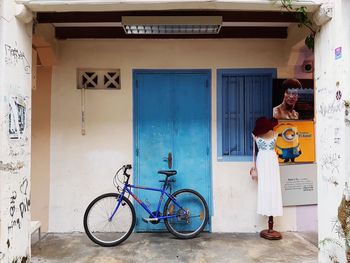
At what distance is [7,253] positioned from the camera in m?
2.89

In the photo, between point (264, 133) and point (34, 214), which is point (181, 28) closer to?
point (264, 133)

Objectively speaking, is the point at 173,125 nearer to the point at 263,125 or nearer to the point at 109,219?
the point at 263,125

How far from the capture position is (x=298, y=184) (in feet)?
14.7

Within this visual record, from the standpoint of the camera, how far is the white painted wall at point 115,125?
4445mm

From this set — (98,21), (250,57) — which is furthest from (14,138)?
(250,57)

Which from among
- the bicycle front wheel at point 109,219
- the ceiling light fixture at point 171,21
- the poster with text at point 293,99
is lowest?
the bicycle front wheel at point 109,219

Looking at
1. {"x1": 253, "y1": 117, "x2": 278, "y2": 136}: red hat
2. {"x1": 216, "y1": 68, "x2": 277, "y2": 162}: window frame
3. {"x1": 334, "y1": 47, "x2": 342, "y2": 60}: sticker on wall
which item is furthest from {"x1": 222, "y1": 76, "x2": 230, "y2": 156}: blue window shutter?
{"x1": 334, "y1": 47, "x2": 342, "y2": 60}: sticker on wall

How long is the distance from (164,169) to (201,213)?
788 mm

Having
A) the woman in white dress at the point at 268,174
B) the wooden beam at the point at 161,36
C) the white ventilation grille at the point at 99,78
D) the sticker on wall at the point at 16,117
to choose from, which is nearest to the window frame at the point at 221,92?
the woman in white dress at the point at 268,174

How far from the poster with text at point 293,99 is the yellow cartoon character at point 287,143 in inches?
5.6

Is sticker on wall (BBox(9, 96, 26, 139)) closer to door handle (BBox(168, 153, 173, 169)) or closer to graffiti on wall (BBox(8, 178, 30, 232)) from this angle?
graffiti on wall (BBox(8, 178, 30, 232))

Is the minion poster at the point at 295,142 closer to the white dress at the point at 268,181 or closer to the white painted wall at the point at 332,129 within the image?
the white dress at the point at 268,181

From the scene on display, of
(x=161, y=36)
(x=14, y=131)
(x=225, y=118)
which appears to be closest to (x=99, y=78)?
(x=161, y=36)

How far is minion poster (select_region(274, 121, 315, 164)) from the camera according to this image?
14.7ft
